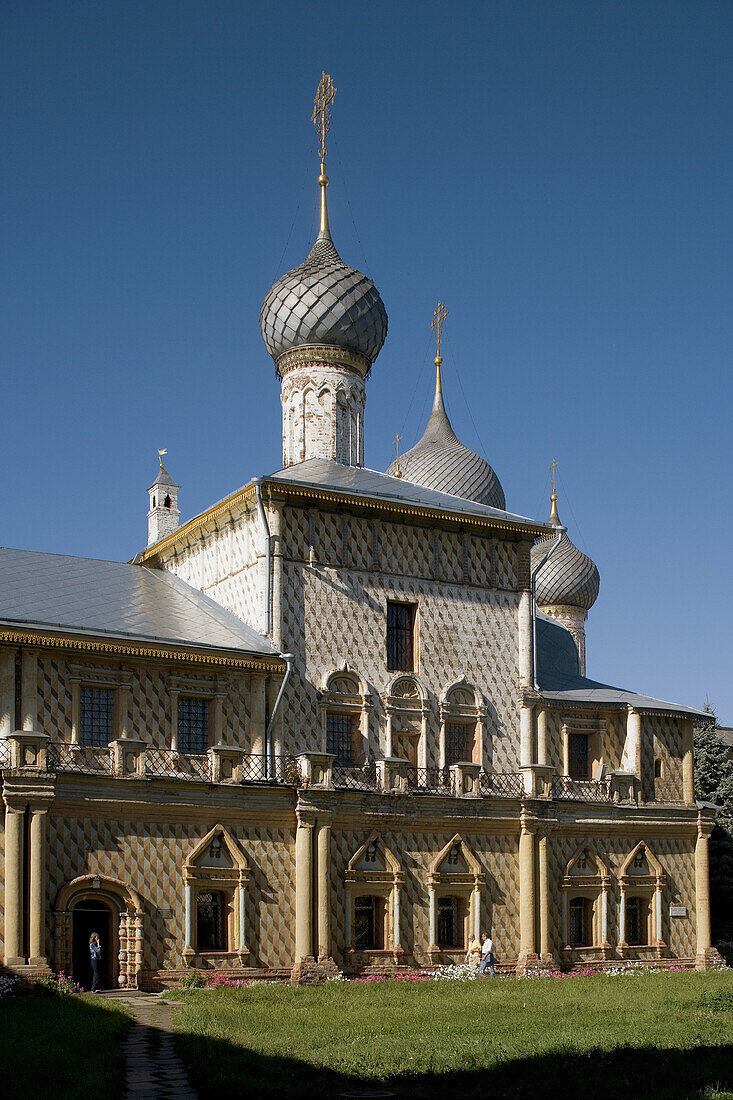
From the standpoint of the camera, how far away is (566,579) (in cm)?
4353

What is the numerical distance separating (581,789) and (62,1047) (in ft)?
56.8

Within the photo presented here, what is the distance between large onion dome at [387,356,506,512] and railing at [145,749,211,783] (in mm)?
16956

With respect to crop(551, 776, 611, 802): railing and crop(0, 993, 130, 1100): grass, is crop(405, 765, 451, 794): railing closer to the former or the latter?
crop(551, 776, 611, 802): railing

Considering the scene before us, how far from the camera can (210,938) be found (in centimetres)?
2523

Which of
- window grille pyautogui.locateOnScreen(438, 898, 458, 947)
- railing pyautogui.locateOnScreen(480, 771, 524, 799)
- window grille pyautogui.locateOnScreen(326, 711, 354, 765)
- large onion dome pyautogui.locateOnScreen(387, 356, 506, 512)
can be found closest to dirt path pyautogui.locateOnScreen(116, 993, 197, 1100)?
window grille pyautogui.locateOnScreen(326, 711, 354, 765)

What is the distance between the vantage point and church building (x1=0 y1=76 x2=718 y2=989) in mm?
24109

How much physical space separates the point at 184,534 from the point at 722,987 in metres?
14.8

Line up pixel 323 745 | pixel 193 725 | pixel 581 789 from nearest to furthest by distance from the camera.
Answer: pixel 193 725
pixel 323 745
pixel 581 789

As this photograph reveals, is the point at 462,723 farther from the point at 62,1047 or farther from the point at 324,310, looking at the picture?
the point at 62,1047

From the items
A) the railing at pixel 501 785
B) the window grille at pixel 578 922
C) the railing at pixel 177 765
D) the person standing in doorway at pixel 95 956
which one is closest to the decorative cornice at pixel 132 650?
the railing at pixel 177 765

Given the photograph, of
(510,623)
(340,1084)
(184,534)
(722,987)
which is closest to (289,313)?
(184,534)

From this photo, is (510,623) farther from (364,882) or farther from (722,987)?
(722,987)

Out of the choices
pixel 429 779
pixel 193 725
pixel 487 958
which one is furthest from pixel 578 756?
pixel 193 725

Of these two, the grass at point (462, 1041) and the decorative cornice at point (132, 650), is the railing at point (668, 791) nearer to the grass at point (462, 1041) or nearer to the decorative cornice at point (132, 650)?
the grass at point (462, 1041)
